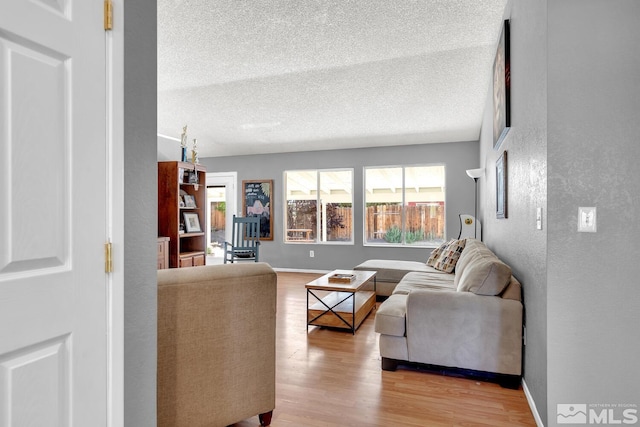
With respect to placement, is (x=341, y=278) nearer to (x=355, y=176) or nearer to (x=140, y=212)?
(x=140, y=212)

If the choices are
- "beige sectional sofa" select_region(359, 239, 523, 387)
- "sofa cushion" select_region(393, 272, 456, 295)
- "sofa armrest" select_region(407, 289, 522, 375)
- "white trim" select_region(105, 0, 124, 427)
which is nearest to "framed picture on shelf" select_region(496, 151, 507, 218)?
"beige sectional sofa" select_region(359, 239, 523, 387)

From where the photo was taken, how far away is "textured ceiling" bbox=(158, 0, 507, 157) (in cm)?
291

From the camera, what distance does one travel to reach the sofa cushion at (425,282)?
3.49m

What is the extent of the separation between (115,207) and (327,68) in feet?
10.7

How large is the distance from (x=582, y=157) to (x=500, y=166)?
64.6 inches

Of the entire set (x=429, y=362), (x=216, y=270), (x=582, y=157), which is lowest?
(x=429, y=362)

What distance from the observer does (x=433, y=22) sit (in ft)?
10.0

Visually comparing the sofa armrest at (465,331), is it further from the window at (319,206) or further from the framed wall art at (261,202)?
the framed wall art at (261,202)

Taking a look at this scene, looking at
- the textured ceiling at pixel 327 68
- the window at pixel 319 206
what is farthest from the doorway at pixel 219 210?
the textured ceiling at pixel 327 68

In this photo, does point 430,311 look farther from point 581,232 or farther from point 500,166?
point 500,166

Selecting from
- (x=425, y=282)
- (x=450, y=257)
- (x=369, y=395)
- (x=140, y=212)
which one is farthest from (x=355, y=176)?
(x=140, y=212)

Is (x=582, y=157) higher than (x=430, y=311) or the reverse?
higher

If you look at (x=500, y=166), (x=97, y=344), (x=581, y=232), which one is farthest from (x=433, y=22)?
(x=97, y=344)

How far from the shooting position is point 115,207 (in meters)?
1.14
